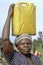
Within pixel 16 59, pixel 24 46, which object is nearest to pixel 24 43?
pixel 24 46

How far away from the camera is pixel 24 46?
4.40 metres

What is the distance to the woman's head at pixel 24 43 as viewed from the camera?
4391 millimetres

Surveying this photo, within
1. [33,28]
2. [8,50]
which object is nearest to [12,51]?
[8,50]

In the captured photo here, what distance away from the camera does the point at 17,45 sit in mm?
4438

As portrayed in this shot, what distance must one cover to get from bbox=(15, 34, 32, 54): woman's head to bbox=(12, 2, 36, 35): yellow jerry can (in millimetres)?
84

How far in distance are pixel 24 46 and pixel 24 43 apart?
0.12 ft

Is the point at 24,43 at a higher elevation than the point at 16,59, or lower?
higher

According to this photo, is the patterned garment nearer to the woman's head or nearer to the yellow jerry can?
the woman's head

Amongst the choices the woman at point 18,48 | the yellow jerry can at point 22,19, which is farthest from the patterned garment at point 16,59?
the yellow jerry can at point 22,19

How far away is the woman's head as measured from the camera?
4391mm

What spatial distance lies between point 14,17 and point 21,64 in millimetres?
570


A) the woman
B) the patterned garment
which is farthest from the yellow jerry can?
the patterned garment

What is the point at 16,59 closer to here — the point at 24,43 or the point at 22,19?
the point at 24,43

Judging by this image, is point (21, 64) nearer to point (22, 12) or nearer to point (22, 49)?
point (22, 49)
